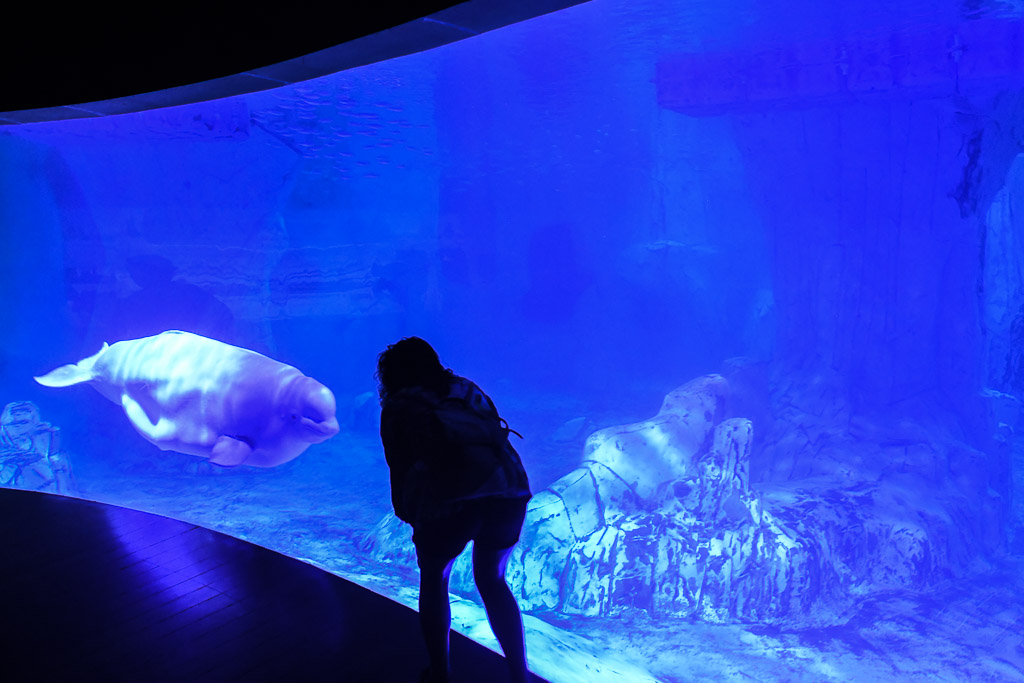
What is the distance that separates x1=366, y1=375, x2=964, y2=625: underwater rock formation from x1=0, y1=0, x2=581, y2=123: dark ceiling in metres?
Result: 6.54

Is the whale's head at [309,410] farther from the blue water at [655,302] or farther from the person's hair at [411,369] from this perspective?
the person's hair at [411,369]

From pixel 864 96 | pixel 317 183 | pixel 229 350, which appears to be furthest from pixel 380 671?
pixel 864 96

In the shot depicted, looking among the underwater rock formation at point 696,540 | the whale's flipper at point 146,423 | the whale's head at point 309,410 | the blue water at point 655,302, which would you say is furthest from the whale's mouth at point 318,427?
the underwater rock formation at point 696,540

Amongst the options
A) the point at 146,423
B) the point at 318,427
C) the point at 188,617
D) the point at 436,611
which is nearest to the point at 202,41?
the point at 318,427

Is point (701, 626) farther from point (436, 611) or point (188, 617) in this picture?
point (436, 611)

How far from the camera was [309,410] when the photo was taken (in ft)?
13.2

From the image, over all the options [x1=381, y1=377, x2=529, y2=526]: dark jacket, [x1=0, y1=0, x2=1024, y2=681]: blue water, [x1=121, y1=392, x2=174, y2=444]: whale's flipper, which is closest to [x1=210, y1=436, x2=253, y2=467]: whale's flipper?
[x1=121, y1=392, x2=174, y2=444]: whale's flipper

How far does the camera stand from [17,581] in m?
3.25

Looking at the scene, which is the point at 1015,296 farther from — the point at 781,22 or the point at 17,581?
the point at 17,581

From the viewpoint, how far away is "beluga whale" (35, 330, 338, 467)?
4031 mm

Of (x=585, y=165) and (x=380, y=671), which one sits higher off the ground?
(x=585, y=165)

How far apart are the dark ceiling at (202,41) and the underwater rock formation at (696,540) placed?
6545 mm

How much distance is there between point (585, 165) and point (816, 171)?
44.3 ft

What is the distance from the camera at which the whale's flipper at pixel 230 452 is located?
397 centimetres
